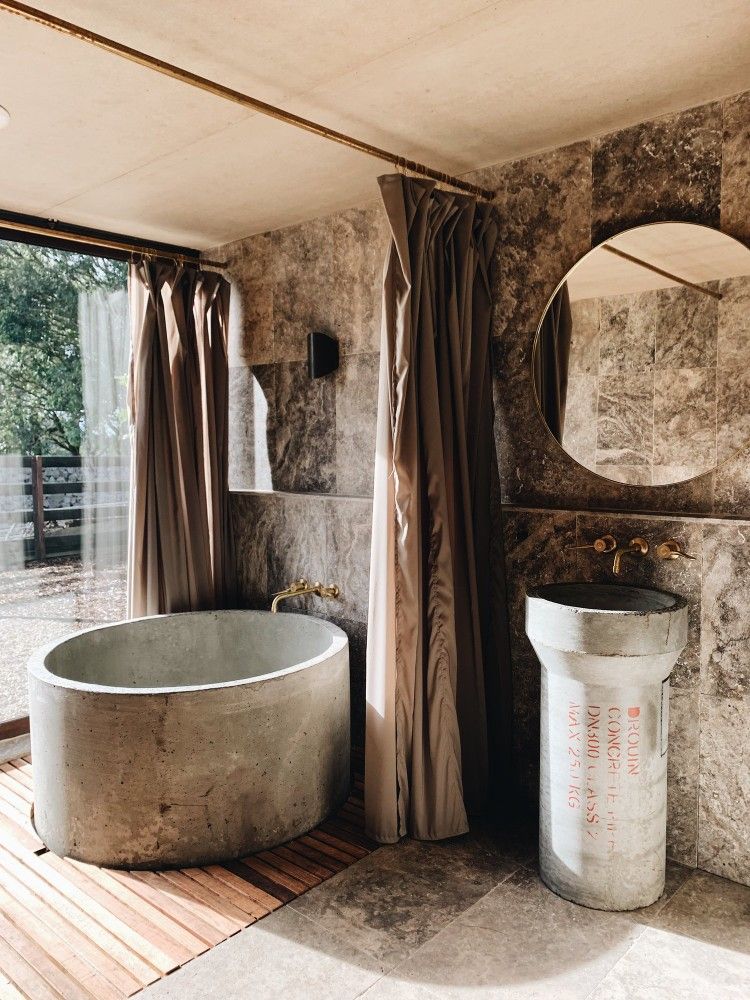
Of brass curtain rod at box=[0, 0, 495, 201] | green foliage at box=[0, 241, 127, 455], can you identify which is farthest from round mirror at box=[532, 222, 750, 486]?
green foliage at box=[0, 241, 127, 455]

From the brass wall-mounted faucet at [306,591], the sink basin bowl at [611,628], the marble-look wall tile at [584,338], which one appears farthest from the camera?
the brass wall-mounted faucet at [306,591]

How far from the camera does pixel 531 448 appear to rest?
270 centimetres

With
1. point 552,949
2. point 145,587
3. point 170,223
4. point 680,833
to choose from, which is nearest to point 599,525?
point 680,833

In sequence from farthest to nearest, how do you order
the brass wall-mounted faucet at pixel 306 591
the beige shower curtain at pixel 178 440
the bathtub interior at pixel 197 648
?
the beige shower curtain at pixel 178 440 < the brass wall-mounted faucet at pixel 306 591 < the bathtub interior at pixel 197 648

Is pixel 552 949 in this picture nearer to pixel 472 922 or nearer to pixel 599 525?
pixel 472 922

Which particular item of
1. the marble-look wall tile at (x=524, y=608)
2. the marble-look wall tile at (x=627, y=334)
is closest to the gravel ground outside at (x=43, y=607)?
the marble-look wall tile at (x=524, y=608)

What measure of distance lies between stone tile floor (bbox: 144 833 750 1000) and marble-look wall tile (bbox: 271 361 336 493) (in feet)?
5.52

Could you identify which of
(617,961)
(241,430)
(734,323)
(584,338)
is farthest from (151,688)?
(734,323)

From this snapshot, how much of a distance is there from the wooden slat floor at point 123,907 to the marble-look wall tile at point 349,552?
90 cm

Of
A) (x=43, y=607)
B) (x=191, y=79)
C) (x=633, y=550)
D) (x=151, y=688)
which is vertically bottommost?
(x=151, y=688)

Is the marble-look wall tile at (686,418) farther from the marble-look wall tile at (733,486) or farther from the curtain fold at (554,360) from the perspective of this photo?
the curtain fold at (554,360)

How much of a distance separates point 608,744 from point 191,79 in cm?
200

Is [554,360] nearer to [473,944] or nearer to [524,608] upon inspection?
[524,608]

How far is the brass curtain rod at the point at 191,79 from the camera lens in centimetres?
158
